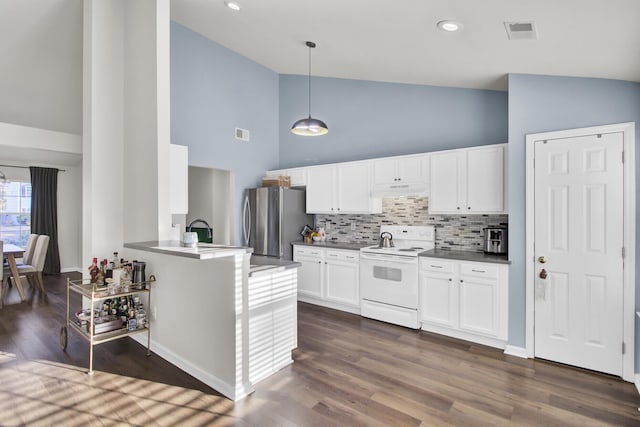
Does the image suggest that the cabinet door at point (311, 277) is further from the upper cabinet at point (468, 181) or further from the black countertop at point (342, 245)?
the upper cabinet at point (468, 181)

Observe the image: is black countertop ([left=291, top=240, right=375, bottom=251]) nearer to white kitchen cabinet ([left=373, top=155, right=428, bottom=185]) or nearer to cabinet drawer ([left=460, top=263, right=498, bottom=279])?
white kitchen cabinet ([left=373, top=155, right=428, bottom=185])

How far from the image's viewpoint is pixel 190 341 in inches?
112

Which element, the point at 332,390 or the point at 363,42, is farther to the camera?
the point at 363,42

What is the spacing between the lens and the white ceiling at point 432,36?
2221 mm

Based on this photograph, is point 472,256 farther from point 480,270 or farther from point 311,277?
point 311,277

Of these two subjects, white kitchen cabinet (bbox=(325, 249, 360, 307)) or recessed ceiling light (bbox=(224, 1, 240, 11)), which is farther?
white kitchen cabinet (bbox=(325, 249, 360, 307))

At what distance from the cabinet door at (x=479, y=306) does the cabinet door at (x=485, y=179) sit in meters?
0.82

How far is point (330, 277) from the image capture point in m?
4.73

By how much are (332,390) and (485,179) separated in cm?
270

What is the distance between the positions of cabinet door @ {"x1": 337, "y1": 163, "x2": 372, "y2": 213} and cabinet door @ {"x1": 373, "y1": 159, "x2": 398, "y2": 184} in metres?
0.13

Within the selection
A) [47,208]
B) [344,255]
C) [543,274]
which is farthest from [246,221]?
[47,208]

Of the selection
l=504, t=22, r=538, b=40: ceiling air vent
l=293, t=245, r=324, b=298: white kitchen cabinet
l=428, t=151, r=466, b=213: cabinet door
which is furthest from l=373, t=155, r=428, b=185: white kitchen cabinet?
l=504, t=22, r=538, b=40: ceiling air vent

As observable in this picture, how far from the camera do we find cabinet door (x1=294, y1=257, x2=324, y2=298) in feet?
15.9

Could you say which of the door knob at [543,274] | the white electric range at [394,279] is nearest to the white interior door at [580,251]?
the door knob at [543,274]
